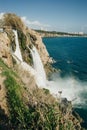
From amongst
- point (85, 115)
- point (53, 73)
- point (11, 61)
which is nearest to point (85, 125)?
point (85, 115)

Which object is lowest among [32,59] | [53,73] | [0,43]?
[53,73]

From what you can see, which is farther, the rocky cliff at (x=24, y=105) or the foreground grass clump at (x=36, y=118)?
the rocky cliff at (x=24, y=105)

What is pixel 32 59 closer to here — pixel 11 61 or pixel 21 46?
pixel 21 46

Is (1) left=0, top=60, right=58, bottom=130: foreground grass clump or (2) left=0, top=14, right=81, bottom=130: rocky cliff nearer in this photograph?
(1) left=0, top=60, right=58, bottom=130: foreground grass clump

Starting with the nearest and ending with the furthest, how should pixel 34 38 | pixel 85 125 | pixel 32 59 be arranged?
pixel 85 125 < pixel 32 59 < pixel 34 38

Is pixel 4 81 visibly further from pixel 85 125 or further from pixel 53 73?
pixel 53 73

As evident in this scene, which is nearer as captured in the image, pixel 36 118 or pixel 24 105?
pixel 36 118

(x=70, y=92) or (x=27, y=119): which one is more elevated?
(x=27, y=119)

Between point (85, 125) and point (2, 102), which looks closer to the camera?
point (2, 102)

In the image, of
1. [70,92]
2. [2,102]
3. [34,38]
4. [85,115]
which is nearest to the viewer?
[2,102]

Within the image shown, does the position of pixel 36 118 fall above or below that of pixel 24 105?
above
